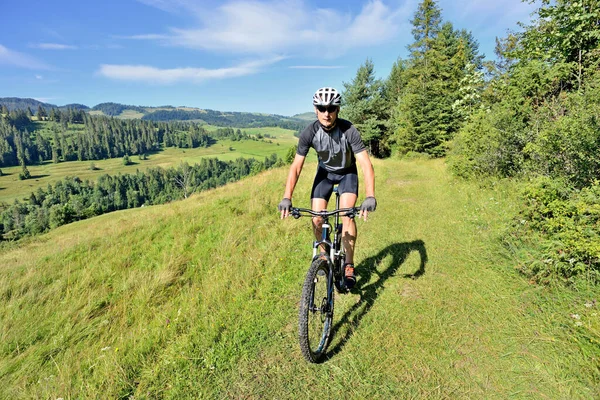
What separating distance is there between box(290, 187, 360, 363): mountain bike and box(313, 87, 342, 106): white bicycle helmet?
1.31 meters

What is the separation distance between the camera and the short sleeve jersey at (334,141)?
12.3 feet

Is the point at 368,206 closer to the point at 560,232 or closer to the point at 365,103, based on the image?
the point at 560,232

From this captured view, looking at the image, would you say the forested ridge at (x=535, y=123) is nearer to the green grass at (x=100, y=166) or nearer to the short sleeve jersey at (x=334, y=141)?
the short sleeve jersey at (x=334, y=141)

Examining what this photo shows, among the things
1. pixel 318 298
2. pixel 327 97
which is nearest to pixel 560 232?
pixel 318 298

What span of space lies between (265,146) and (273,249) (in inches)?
5309

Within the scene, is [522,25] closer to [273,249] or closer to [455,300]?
[455,300]

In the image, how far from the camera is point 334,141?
380 centimetres

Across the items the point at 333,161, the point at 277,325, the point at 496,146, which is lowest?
the point at 277,325

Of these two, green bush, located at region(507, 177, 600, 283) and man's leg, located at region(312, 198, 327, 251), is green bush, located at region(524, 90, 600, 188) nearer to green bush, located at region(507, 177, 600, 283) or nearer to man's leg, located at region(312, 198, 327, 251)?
green bush, located at region(507, 177, 600, 283)

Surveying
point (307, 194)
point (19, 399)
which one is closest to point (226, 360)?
point (19, 399)

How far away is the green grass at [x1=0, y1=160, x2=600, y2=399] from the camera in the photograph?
2754 mm

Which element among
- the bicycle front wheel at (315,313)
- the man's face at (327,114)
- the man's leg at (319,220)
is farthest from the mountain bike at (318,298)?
the man's face at (327,114)

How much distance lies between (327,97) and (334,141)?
2.14 ft

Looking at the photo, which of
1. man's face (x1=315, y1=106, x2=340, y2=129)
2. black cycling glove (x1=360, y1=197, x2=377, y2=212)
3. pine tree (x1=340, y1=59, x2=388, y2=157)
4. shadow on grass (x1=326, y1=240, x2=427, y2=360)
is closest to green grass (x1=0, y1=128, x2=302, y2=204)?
pine tree (x1=340, y1=59, x2=388, y2=157)
